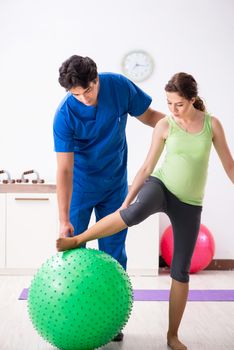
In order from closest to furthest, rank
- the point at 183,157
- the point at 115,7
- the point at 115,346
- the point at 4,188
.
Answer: the point at 183,157 < the point at 115,346 < the point at 4,188 < the point at 115,7

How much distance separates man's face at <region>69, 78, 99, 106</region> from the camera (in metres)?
2.35

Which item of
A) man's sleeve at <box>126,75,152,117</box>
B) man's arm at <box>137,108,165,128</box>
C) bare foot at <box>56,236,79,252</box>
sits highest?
man's sleeve at <box>126,75,152,117</box>

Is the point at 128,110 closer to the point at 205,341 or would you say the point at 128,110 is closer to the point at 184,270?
the point at 184,270

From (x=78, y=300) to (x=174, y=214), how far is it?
58cm

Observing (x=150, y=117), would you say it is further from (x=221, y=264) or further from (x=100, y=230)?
(x=221, y=264)

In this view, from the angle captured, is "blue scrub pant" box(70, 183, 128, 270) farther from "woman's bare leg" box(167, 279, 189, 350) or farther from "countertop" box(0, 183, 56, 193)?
"countertop" box(0, 183, 56, 193)

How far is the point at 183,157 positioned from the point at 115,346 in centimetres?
94

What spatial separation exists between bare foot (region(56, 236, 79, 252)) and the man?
0.43ft

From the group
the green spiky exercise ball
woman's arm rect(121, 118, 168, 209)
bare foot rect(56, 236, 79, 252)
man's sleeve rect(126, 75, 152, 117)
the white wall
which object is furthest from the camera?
the white wall

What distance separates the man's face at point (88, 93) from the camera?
7.70 ft

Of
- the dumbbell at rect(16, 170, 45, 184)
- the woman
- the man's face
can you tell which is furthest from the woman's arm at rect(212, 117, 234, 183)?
the dumbbell at rect(16, 170, 45, 184)

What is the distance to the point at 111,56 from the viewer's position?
4.98m

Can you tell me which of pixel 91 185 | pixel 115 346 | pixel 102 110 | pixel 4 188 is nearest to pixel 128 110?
pixel 102 110

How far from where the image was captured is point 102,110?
8.53 ft
